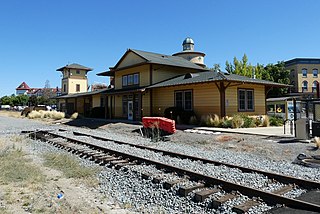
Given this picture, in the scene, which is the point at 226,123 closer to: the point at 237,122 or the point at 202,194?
the point at 237,122

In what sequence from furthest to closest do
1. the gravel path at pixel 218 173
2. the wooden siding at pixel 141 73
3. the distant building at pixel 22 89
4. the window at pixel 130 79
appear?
the distant building at pixel 22 89
the window at pixel 130 79
the wooden siding at pixel 141 73
the gravel path at pixel 218 173

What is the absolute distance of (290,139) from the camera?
12.4m

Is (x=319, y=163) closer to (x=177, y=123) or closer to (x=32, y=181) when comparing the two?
(x=32, y=181)

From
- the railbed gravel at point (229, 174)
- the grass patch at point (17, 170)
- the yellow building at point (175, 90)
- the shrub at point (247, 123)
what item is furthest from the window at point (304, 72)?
the grass patch at point (17, 170)

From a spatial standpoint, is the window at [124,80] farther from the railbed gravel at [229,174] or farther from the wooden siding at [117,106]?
the railbed gravel at [229,174]

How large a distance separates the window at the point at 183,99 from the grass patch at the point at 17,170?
14293 millimetres

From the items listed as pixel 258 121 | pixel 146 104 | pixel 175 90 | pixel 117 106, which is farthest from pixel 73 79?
pixel 258 121

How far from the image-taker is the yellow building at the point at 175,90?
20.0 meters

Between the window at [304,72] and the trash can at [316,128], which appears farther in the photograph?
the window at [304,72]

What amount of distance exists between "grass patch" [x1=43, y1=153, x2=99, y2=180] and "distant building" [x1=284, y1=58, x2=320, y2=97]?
49170mm

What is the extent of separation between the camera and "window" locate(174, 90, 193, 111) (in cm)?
2178

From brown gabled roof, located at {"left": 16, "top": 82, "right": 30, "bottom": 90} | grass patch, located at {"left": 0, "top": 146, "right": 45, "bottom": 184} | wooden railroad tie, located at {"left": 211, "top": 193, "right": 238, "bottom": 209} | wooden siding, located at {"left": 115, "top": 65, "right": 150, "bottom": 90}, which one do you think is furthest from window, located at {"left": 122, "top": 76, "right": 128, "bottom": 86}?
brown gabled roof, located at {"left": 16, "top": 82, "right": 30, "bottom": 90}

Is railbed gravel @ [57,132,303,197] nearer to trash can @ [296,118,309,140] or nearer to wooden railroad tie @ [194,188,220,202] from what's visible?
wooden railroad tie @ [194,188,220,202]

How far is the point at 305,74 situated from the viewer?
1978 inches
